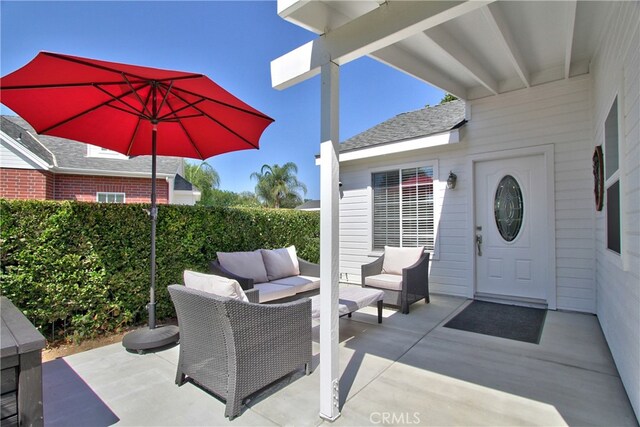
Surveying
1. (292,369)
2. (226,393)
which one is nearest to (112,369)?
(226,393)

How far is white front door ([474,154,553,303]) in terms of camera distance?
16.1ft

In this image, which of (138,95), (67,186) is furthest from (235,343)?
(67,186)

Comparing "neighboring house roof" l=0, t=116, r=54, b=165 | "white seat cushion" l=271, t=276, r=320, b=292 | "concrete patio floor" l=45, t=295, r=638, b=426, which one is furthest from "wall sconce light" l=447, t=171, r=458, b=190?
"neighboring house roof" l=0, t=116, r=54, b=165

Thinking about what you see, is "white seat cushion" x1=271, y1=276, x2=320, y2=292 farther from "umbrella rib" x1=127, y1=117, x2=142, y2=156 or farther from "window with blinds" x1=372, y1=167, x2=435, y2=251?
"umbrella rib" x1=127, y1=117, x2=142, y2=156

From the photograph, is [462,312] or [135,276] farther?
[462,312]

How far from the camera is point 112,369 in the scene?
285cm

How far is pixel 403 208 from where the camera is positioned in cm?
634

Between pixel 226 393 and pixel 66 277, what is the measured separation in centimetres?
242

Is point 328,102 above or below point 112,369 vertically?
above

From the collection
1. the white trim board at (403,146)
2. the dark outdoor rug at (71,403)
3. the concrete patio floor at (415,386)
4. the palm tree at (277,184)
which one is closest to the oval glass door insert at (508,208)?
the white trim board at (403,146)

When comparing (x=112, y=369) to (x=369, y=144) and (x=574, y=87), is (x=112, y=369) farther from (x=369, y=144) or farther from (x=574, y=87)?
(x=574, y=87)

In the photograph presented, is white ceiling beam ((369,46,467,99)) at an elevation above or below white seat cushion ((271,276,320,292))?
above

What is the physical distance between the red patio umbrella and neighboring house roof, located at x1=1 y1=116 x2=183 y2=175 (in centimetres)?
647

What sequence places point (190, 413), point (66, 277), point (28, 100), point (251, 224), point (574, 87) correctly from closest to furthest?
point (190, 413) → point (28, 100) → point (66, 277) → point (574, 87) → point (251, 224)
